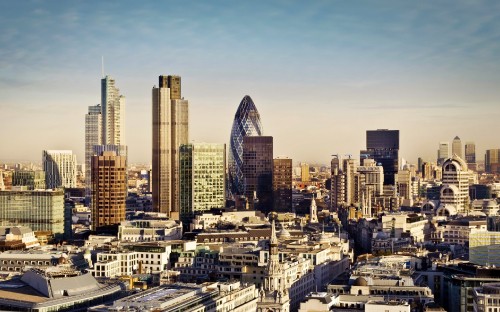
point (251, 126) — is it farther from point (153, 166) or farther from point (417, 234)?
point (417, 234)

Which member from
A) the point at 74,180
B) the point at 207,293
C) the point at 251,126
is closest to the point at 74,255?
the point at 207,293

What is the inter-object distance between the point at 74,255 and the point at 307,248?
52.8 ft

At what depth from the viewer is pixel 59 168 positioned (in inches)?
6147

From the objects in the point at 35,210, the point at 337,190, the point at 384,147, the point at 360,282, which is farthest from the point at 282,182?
the point at 360,282

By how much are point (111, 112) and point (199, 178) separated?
66.1 m

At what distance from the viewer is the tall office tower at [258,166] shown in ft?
420

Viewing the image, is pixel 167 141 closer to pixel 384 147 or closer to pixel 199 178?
pixel 199 178

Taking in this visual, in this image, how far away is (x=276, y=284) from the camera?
48.2 m

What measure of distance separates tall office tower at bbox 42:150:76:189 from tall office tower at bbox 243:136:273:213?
102 feet

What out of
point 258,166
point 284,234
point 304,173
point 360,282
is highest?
point 304,173

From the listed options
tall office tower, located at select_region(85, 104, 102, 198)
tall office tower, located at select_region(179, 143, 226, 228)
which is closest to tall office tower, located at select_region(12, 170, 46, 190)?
tall office tower, located at select_region(179, 143, 226, 228)

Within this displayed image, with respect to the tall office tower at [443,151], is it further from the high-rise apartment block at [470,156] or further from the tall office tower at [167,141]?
the tall office tower at [167,141]

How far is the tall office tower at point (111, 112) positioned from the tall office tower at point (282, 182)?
46167mm

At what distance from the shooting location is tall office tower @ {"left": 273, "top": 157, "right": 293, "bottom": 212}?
125 meters
